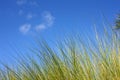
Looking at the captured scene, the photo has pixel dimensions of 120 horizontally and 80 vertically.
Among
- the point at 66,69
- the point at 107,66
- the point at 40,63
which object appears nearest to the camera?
the point at 107,66

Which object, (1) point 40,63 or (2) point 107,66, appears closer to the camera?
(2) point 107,66

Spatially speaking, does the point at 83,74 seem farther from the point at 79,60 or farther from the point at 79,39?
the point at 79,39

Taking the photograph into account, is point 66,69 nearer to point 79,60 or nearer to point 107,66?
point 79,60

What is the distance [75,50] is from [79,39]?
4.2 inches

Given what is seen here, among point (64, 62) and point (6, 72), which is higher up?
point (6, 72)

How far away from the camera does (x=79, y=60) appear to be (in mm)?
2127

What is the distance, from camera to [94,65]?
208cm

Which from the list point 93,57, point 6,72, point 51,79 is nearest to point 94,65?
point 93,57

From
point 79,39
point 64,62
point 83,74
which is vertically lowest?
point 83,74

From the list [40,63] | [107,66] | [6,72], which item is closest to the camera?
[107,66]

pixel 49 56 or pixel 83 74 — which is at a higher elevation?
pixel 49 56

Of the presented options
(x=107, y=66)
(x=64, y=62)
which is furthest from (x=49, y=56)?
(x=107, y=66)

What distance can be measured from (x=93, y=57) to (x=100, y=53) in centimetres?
6

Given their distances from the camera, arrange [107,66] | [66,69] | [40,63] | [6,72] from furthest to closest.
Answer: [6,72] < [40,63] < [66,69] < [107,66]
